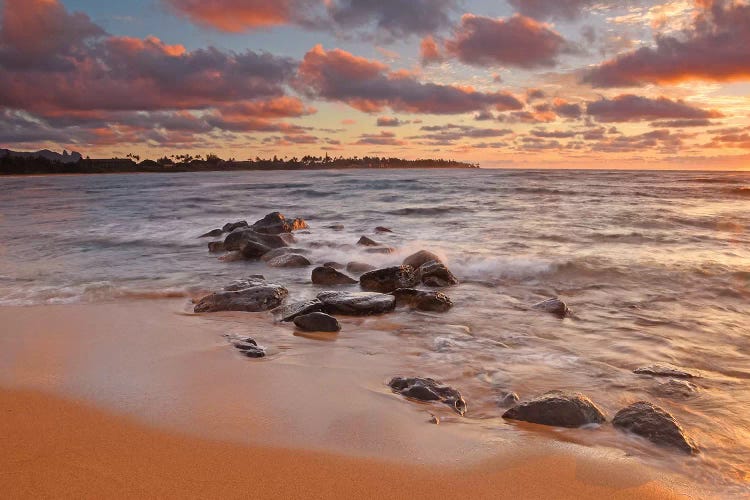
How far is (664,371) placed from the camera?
4.12 metres

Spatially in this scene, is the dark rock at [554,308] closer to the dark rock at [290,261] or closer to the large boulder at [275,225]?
the dark rock at [290,261]

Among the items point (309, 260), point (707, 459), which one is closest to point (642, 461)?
point (707, 459)

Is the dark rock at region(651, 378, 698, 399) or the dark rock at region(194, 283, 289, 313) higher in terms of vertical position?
the dark rock at region(194, 283, 289, 313)

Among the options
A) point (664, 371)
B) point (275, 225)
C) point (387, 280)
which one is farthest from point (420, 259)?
point (275, 225)

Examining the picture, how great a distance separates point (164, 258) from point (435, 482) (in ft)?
32.1

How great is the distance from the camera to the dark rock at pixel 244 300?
6012 millimetres

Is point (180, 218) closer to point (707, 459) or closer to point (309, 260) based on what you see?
point (309, 260)

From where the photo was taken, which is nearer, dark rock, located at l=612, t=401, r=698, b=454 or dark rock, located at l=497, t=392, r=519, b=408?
dark rock, located at l=612, t=401, r=698, b=454

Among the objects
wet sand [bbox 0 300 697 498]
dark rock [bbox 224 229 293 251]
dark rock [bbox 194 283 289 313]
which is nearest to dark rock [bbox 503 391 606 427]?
wet sand [bbox 0 300 697 498]

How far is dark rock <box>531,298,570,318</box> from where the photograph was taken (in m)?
6.07

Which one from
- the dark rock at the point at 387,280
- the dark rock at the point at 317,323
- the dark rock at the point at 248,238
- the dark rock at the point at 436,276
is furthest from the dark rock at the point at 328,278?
the dark rock at the point at 248,238

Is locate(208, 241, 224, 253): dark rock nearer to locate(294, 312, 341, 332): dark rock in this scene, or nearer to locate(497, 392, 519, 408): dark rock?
locate(294, 312, 341, 332): dark rock

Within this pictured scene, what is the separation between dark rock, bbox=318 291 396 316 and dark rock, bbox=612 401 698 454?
321cm

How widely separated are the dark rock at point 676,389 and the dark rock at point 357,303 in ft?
10.0
